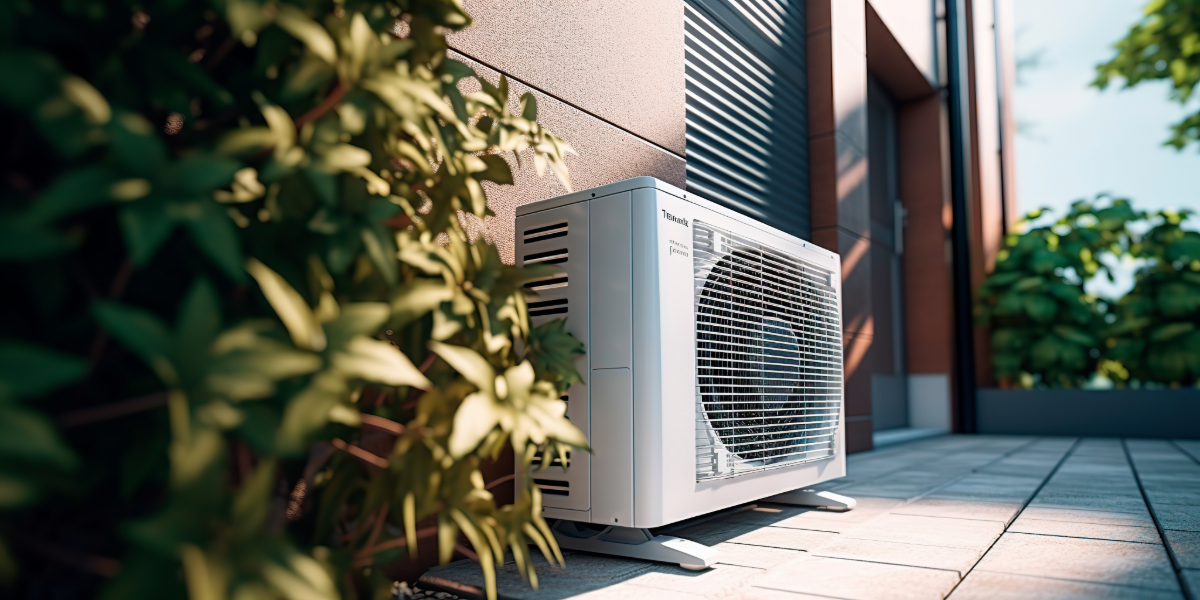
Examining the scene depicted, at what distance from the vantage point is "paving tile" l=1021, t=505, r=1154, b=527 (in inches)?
60.1

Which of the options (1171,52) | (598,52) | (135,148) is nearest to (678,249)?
(598,52)

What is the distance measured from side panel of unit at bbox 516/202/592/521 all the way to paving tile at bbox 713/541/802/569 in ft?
0.96

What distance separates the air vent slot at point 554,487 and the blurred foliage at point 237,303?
0.51m

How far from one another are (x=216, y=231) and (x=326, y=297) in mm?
99

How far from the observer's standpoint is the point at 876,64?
4402 millimetres

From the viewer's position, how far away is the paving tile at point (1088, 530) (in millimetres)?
1366

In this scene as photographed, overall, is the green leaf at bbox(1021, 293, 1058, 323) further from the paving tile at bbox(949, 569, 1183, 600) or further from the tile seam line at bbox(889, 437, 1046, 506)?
the paving tile at bbox(949, 569, 1183, 600)

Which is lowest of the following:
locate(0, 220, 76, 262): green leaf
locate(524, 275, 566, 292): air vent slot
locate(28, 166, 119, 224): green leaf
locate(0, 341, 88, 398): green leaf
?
locate(0, 341, 88, 398): green leaf

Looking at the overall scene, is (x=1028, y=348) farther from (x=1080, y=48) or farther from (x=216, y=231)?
(x=216, y=231)

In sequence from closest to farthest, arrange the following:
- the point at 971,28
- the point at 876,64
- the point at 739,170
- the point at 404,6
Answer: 1. the point at 404,6
2. the point at 739,170
3. the point at 876,64
4. the point at 971,28

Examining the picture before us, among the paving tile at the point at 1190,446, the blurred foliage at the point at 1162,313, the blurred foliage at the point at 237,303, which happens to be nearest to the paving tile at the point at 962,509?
the blurred foliage at the point at 237,303

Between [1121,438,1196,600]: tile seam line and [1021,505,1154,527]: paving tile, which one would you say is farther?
[1021,505,1154,527]: paving tile

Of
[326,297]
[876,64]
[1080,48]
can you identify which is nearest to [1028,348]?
[876,64]

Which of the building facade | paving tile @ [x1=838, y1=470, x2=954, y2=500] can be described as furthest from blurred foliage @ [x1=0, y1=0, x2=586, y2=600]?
paving tile @ [x1=838, y1=470, x2=954, y2=500]
